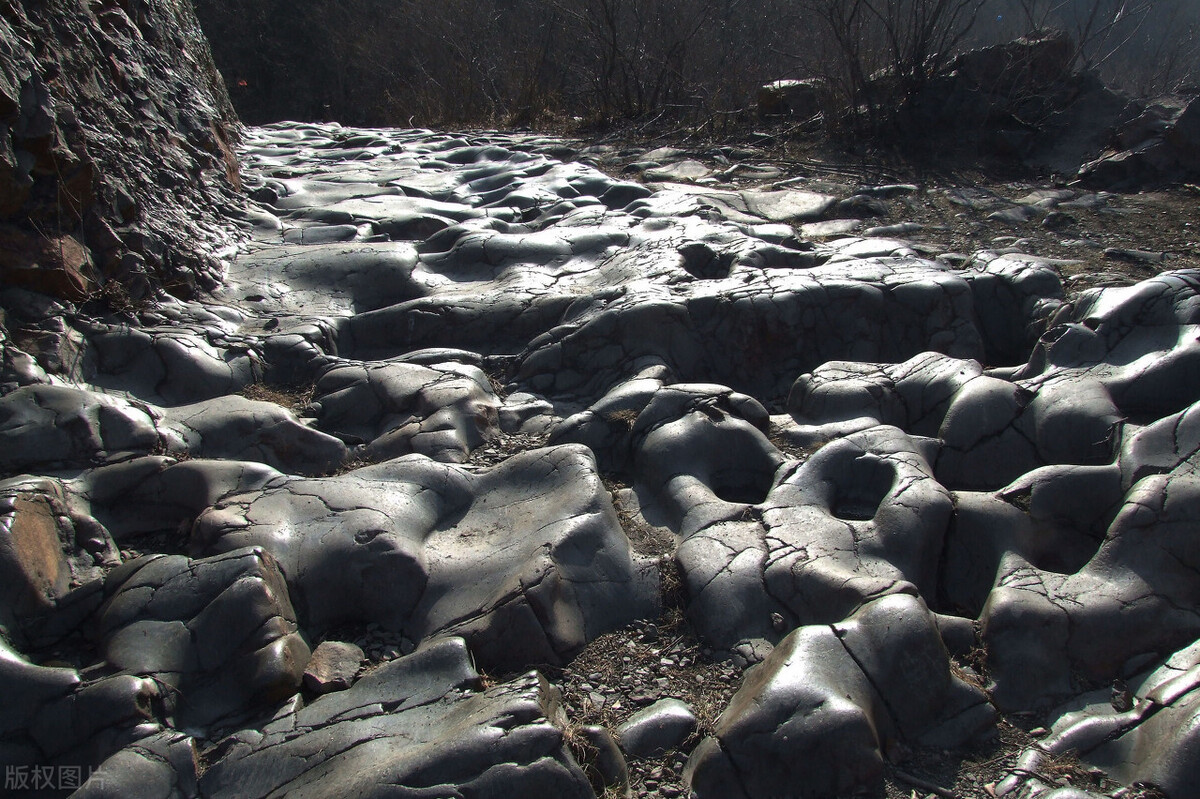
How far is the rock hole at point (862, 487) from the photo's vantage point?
94.3 inches

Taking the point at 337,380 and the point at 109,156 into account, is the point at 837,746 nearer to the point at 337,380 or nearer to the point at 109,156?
the point at 337,380

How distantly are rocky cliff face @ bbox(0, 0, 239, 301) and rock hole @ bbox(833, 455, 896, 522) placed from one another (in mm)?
2663

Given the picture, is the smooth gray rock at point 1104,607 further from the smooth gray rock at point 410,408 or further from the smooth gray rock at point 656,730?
the smooth gray rock at point 410,408

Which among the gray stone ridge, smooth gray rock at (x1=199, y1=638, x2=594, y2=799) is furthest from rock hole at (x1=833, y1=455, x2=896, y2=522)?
smooth gray rock at (x1=199, y1=638, x2=594, y2=799)

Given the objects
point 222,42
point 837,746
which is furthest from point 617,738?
point 222,42

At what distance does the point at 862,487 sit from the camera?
243 cm

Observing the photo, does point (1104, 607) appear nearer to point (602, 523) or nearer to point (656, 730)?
point (656, 730)

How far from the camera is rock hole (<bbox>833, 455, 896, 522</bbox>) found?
2395 mm

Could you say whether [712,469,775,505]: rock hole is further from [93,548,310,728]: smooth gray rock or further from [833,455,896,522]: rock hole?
[93,548,310,728]: smooth gray rock

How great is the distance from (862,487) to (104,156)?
10.3 feet

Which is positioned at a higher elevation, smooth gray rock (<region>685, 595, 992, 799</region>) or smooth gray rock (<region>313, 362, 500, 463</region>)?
smooth gray rock (<region>313, 362, 500, 463</region>)

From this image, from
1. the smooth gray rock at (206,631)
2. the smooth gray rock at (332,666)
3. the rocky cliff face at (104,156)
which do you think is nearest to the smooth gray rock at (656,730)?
the smooth gray rock at (332,666)

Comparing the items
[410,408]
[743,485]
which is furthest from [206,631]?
[743,485]

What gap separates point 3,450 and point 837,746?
92.8 inches
